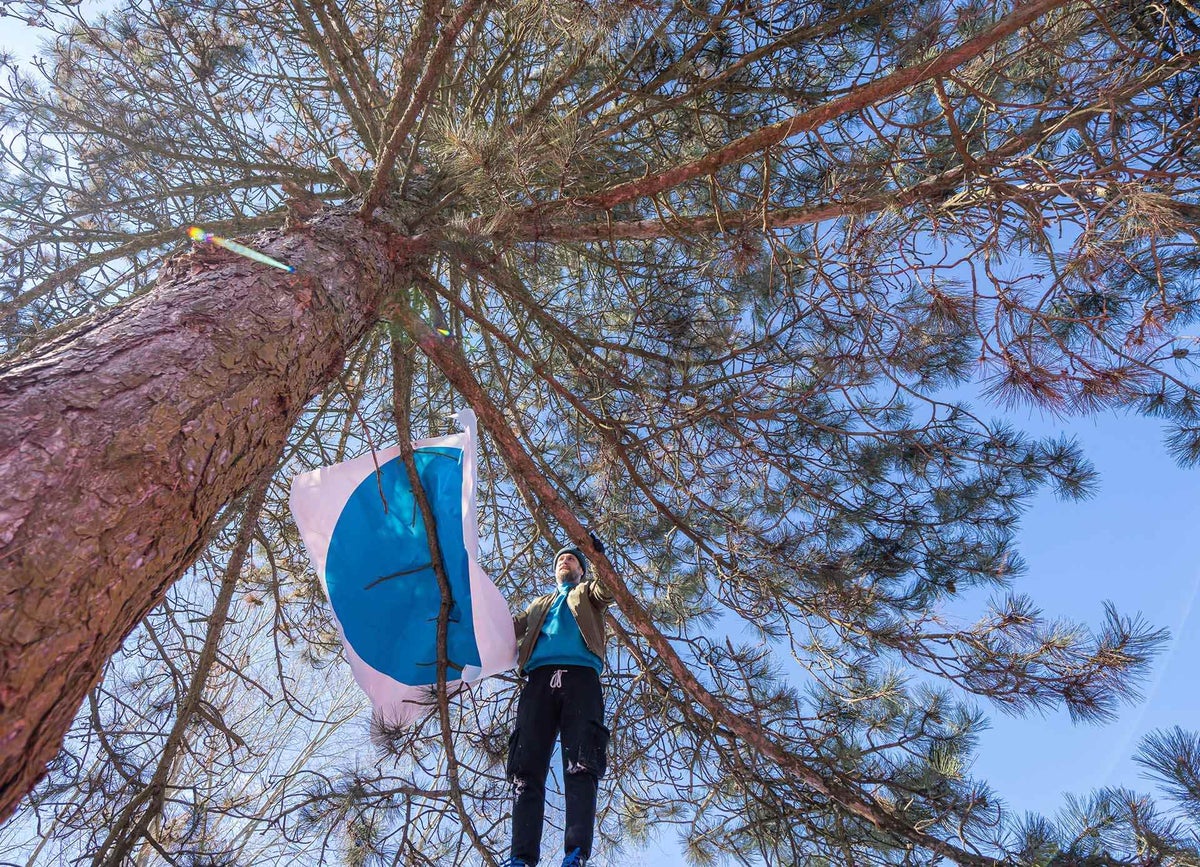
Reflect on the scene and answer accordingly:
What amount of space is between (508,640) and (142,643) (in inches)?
75.7

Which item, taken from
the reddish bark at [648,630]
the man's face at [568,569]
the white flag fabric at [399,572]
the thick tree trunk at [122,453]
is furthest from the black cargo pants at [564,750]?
the thick tree trunk at [122,453]

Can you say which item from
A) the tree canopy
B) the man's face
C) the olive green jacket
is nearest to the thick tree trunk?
the tree canopy

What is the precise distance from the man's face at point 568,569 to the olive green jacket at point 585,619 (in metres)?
0.13

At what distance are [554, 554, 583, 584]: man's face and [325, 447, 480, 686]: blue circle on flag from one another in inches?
24.4

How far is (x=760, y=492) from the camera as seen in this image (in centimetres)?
361

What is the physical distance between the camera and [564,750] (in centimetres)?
251

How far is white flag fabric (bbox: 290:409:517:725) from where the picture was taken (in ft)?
8.36

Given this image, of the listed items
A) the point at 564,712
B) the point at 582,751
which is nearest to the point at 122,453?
the point at 582,751

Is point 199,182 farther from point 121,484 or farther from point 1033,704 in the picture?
point 1033,704

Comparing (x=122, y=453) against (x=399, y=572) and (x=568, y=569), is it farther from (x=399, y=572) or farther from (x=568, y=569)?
(x=568, y=569)

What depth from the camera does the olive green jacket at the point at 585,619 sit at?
2.82 meters

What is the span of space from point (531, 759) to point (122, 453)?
6.18ft

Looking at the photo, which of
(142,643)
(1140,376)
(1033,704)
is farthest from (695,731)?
(142,643)

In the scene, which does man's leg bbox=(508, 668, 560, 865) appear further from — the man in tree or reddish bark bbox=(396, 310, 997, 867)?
reddish bark bbox=(396, 310, 997, 867)
